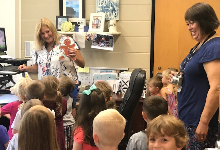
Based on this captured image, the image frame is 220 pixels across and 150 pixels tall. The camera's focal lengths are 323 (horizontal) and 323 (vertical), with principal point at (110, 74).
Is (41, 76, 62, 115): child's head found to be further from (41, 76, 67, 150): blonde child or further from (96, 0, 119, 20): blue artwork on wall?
(96, 0, 119, 20): blue artwork on wall

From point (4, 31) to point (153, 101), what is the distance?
A: 9.18 feet

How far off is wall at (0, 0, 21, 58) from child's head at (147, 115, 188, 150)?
10.5ft

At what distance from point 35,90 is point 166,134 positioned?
1.24 m

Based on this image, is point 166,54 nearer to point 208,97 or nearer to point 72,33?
point 72,33

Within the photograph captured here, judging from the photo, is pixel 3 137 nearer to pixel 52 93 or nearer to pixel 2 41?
pixel 52 93

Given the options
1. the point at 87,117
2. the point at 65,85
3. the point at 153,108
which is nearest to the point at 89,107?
the point at 87,117

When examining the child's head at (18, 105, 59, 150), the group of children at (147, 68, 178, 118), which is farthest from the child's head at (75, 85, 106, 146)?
the group of children at (147, 68, 178, 118)

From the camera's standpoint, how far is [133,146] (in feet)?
6.26

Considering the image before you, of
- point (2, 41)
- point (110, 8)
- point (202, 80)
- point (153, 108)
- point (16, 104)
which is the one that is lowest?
point (16, 104)

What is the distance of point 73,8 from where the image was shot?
4.31m

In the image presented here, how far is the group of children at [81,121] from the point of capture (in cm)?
159

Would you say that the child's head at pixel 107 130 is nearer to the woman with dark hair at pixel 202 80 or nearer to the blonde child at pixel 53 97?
the woman with dark hair at pixel 202 80

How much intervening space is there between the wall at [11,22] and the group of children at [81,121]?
1.67 metres

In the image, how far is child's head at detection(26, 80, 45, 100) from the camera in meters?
2.46
